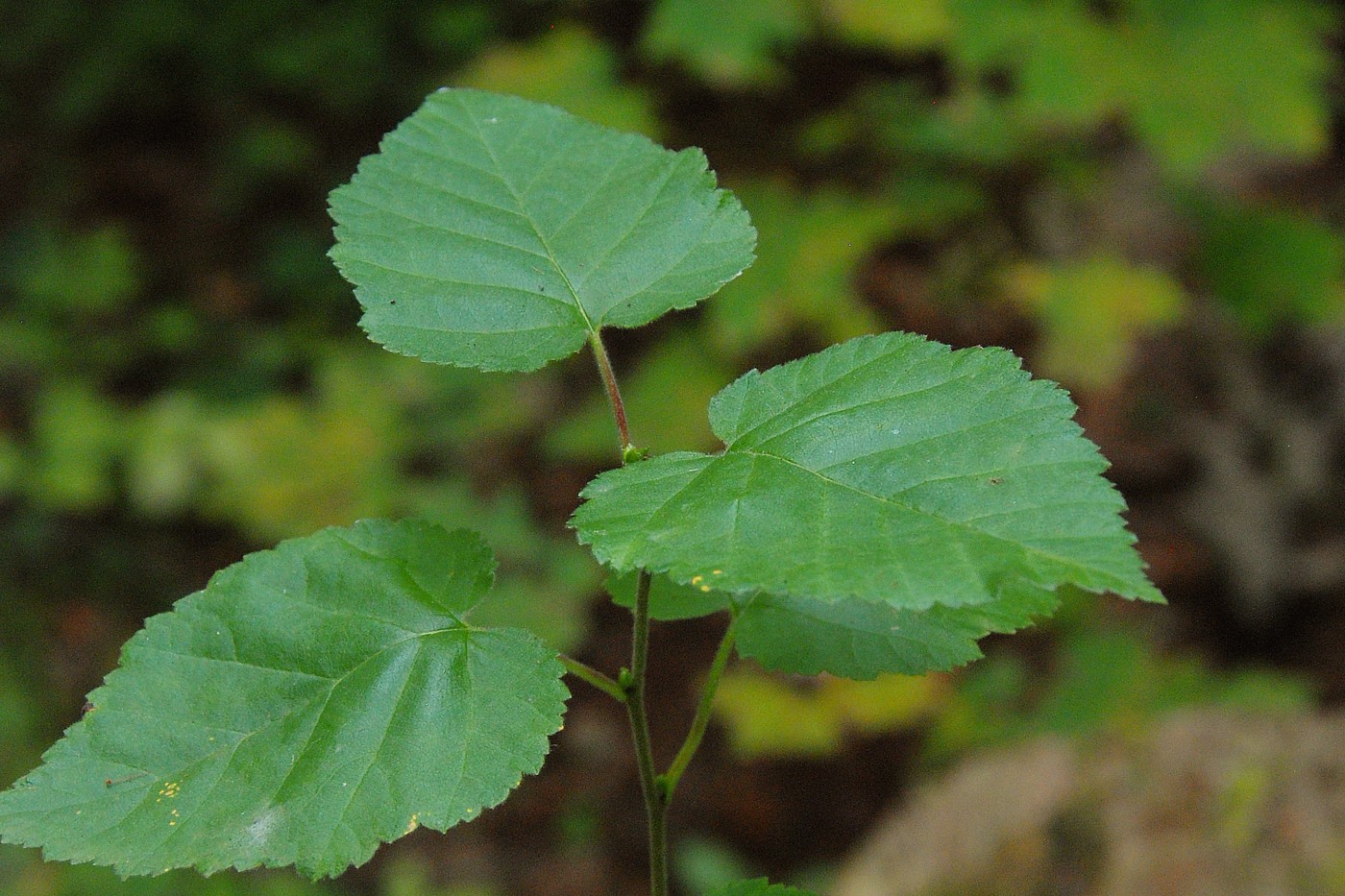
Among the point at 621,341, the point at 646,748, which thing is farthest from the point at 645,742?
the point at 621,341

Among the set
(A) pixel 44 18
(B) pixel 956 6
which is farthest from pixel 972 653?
(A) pixel 44 18

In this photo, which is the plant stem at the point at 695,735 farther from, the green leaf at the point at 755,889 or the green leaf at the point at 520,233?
the green leaf at the point at 520,233

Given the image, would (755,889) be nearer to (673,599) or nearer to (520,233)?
(673,599)

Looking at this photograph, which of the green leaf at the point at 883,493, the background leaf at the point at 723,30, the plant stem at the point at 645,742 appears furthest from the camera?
the background leaf at the point at 723,30

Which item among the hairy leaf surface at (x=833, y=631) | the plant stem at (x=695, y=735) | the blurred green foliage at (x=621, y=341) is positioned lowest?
the blurred green foliage at (x=621, y=341)

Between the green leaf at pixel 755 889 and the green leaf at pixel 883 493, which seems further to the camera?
the green leaf at pixel 755 889

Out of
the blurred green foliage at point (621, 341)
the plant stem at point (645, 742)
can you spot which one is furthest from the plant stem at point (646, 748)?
the blurred green foliage at point (621, 341)

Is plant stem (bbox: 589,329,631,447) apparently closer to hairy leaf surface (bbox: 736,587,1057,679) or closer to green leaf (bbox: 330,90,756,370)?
green leaf (bbox: 330,90,756,370)

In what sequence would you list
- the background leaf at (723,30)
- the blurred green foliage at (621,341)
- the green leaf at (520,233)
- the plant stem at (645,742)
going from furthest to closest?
1. the blurred green foliage at (621,341)
2. the background leaf at (723,30)
3. the green leaf at (520,233)
4. the plant stem at (645,742)
